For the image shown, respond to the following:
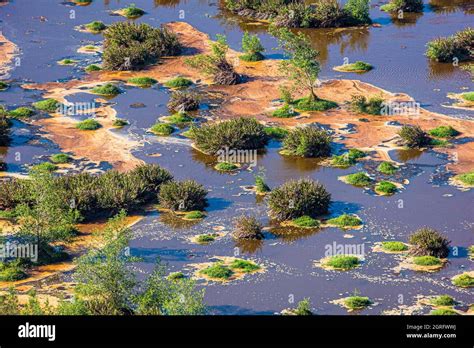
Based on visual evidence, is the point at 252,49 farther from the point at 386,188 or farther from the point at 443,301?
the point at 443,301

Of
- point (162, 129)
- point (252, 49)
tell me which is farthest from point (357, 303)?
point (252, 49)

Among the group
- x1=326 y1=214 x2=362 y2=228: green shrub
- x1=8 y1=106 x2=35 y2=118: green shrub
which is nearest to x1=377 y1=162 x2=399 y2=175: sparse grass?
x1=326 y1=214 x2=362 y2=228: green shrub

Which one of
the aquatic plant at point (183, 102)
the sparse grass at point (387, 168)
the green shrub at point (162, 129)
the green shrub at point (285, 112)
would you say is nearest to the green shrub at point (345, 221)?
the sparse grass at point (387, 168)

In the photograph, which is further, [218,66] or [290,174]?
[218,66]

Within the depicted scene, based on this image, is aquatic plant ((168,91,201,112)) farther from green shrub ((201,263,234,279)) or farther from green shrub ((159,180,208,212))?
green shrub ((201,263,234,279))

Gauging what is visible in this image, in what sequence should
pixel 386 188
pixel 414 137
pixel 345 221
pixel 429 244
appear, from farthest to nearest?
1. pixel 414 137
2. pixel 386 188
3. pixel 345 221
4. pixel 429 244
